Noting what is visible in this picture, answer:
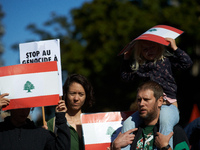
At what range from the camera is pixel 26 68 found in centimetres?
450

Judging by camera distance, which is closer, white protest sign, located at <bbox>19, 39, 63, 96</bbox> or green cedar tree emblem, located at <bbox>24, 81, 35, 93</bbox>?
green cedar tree emblem, located at <bbox>24, 81, 35, 93</bbox>

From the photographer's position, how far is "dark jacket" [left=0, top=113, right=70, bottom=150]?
165 inches

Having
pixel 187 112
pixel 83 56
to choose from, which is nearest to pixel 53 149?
pixel 187 112

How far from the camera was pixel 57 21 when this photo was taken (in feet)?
92.0

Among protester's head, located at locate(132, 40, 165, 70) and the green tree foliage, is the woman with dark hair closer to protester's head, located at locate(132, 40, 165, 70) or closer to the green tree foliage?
protester's head, located at locate(132, 40, 165, 70)

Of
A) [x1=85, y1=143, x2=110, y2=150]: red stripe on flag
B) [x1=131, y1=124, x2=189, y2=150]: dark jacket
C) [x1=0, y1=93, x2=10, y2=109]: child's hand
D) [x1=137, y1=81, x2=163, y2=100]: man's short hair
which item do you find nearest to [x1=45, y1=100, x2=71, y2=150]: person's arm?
[x1=0, y1=93, x2=10, y2=109]: child's hand

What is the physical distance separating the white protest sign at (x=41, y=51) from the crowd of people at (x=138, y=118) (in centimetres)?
55

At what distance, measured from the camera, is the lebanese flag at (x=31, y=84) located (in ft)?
14.4

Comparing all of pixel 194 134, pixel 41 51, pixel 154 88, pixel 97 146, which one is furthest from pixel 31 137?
pixel 194 134

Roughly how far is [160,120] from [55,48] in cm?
186

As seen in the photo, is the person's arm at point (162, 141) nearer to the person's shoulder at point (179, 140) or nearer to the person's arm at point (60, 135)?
the person's shoulder at point (179, 140)

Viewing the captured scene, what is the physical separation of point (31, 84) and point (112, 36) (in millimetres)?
19735

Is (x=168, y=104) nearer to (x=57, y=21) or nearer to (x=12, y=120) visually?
(x=12, y=120)

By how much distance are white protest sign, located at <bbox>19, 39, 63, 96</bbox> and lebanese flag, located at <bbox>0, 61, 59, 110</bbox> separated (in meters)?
0.61
